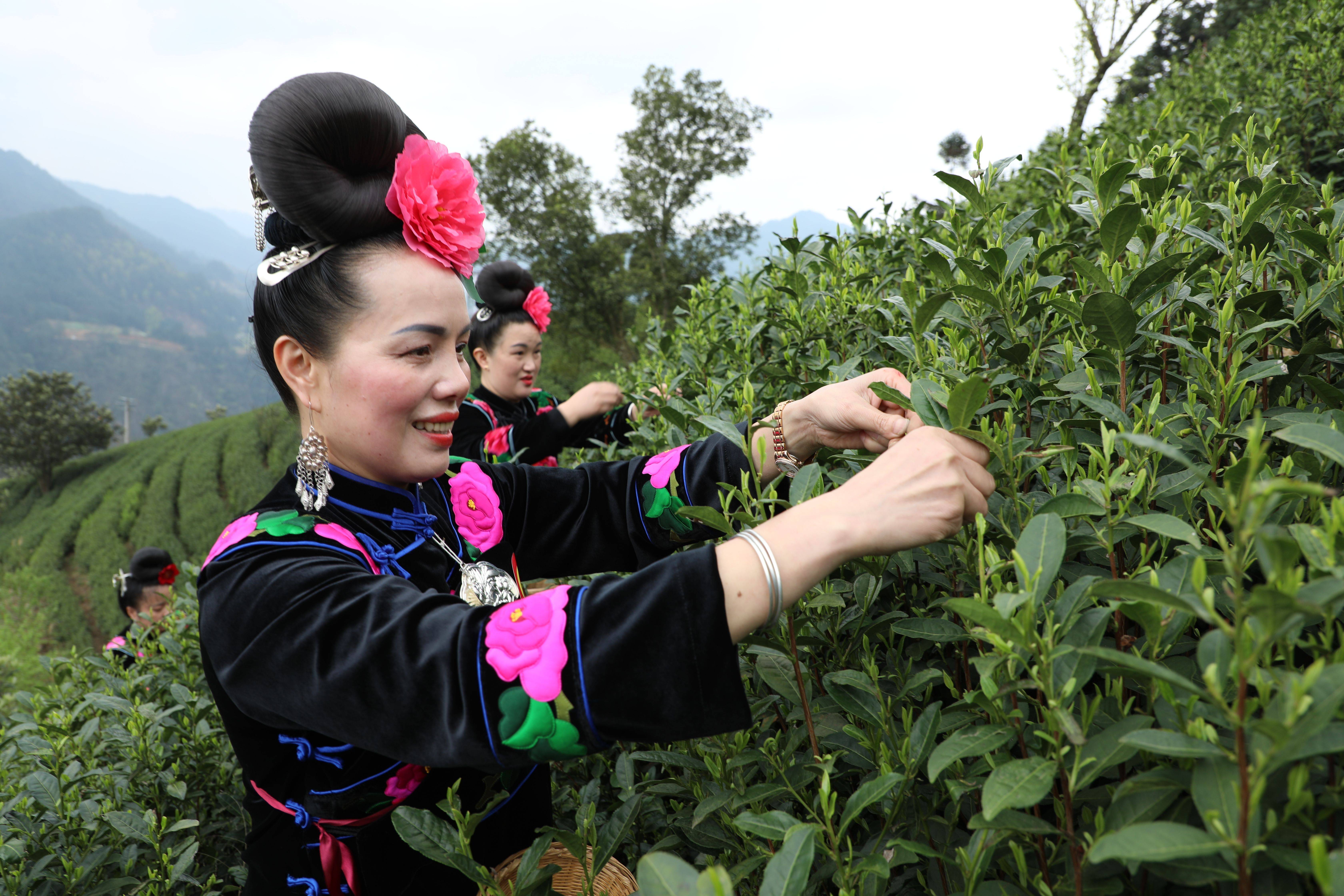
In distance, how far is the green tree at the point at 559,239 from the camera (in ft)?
81.5

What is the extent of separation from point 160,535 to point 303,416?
30.9 m

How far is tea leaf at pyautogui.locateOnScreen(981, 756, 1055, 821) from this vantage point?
77 cm

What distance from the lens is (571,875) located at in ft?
4.93

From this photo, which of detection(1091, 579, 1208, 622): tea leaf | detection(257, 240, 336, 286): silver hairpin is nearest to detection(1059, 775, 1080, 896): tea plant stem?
detection(1091, 579, 1208, 622): tea leaf

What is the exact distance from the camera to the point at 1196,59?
269 inches

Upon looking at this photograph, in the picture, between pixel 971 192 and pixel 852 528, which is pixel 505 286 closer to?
pixel 971 192

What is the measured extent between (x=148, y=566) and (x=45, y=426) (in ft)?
145

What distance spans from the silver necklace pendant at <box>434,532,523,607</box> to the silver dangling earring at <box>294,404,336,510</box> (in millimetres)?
282

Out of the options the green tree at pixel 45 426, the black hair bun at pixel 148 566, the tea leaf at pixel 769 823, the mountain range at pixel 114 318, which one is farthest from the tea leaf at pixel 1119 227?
the mountain range at pixel 114 318

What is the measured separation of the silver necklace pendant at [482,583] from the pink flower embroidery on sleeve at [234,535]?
404 mm

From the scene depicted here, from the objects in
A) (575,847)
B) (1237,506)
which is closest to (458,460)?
(575,847)

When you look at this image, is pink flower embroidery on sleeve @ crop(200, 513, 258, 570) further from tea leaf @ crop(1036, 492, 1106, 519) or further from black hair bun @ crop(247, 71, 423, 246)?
tea leaf @ crop(1036, 492, 1106, 519)

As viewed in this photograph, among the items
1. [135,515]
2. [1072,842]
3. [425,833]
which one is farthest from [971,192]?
[135,515]

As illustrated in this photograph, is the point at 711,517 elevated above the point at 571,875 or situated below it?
above
